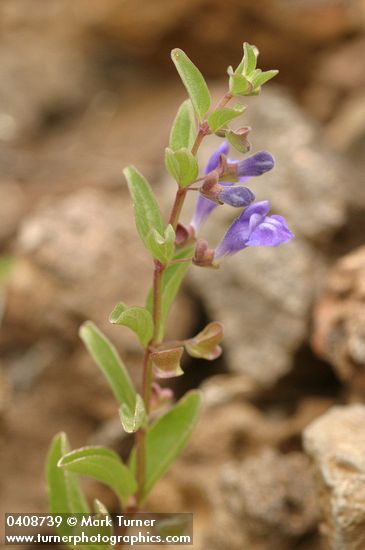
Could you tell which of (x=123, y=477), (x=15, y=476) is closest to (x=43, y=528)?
(x=15, y=476)

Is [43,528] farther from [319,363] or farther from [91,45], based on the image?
[91,45]

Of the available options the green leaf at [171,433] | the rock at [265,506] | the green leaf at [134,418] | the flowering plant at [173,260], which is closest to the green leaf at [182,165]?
the flowering plant at [173,260]

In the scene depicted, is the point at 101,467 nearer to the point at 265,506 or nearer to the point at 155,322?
the point at 155,322

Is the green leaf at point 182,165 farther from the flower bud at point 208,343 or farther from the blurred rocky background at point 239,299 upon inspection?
the blurred rocky background at point 239,299

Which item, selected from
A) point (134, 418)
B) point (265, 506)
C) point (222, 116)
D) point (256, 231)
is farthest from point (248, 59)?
point (265, 506)

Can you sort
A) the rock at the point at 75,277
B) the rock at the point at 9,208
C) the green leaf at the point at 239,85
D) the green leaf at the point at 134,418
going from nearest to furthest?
the green leaf at the point at 239,85
the green leaf at the point at 134,418
the rock at the point at 75,277
the rock at the point at 9,208

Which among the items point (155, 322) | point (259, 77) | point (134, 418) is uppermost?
point (259, 77)

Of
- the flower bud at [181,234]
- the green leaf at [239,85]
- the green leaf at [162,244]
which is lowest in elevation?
the green leaf at [162,244]
